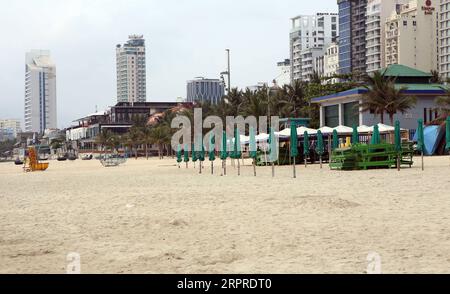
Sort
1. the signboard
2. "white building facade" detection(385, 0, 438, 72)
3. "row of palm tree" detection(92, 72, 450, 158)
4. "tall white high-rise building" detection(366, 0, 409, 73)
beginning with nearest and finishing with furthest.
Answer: "row of palm tree" detection(92, 72, 450, 158) → "white building facade" detection(385, 0, 438, 72) → the signboard → "tall white high-rise building" detection(366, 0, 409, 73)

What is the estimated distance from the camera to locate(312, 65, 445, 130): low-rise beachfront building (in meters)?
48.0

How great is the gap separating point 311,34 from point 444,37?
168 ft

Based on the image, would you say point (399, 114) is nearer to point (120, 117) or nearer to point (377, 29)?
point (377, 29)

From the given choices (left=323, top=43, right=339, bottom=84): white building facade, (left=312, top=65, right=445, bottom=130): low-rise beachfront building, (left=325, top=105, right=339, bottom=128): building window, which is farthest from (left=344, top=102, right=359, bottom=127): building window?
(left=323, top=43, right=339, bottom=84): white building facade

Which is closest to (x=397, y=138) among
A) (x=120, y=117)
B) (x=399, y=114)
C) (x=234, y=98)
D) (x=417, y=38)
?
(x=399, y=114)

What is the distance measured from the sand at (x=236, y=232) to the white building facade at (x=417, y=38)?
104 m

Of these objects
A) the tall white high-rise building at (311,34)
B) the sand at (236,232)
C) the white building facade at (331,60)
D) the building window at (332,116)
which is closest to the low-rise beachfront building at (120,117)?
the white building facade at (331,60)

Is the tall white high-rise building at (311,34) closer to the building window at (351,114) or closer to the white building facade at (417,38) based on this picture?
the white building facade at (417,38)

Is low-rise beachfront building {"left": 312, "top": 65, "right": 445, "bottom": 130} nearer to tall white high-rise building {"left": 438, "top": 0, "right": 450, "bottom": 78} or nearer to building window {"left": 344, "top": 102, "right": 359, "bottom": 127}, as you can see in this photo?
building window {"left": 344, "top": 102, "right": 359, "bottom": 127}

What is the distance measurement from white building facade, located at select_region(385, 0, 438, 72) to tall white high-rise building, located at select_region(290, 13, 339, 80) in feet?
142

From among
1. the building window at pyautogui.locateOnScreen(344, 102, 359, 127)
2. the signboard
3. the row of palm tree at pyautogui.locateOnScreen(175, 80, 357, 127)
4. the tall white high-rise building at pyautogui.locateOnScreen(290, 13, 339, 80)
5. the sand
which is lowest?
the sand
